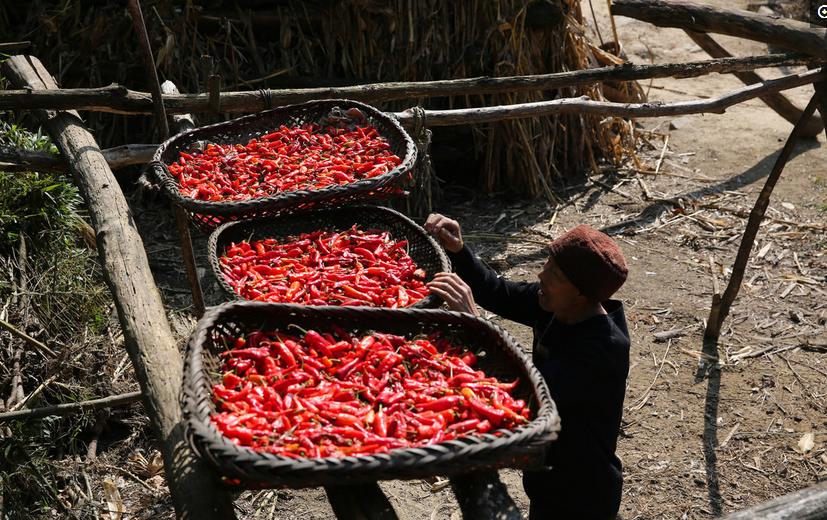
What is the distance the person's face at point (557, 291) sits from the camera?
9.90 feet

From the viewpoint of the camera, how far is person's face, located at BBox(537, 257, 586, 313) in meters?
3.02

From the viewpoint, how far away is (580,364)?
9.77 feet

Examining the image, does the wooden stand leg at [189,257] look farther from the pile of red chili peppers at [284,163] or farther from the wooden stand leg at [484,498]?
the wooden stand leg at [484,498]

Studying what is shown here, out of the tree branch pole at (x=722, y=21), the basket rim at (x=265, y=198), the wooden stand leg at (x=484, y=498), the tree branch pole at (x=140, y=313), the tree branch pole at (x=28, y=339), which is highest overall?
the tree branch pole at (x=722, y=21)

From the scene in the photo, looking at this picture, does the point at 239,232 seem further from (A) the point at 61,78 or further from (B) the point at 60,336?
(A) the point at 61,78

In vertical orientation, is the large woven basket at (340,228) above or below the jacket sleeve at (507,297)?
above

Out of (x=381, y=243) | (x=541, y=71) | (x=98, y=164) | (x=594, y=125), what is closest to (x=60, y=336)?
(x=98, y=164)

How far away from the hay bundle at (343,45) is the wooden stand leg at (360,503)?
5565 millimetres

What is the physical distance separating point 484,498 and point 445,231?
1458 mm

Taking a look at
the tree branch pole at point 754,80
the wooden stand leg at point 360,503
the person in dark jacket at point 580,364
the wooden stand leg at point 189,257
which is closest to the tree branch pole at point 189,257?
the wooden stand leg at point 189,257

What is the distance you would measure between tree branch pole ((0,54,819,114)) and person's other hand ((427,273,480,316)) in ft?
7.68

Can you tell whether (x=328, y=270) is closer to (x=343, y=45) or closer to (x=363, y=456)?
(x=363, y=456)

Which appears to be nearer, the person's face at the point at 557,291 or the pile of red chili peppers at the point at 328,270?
the person's face at the point at 557,291

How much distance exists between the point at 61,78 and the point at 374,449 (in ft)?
20.6
